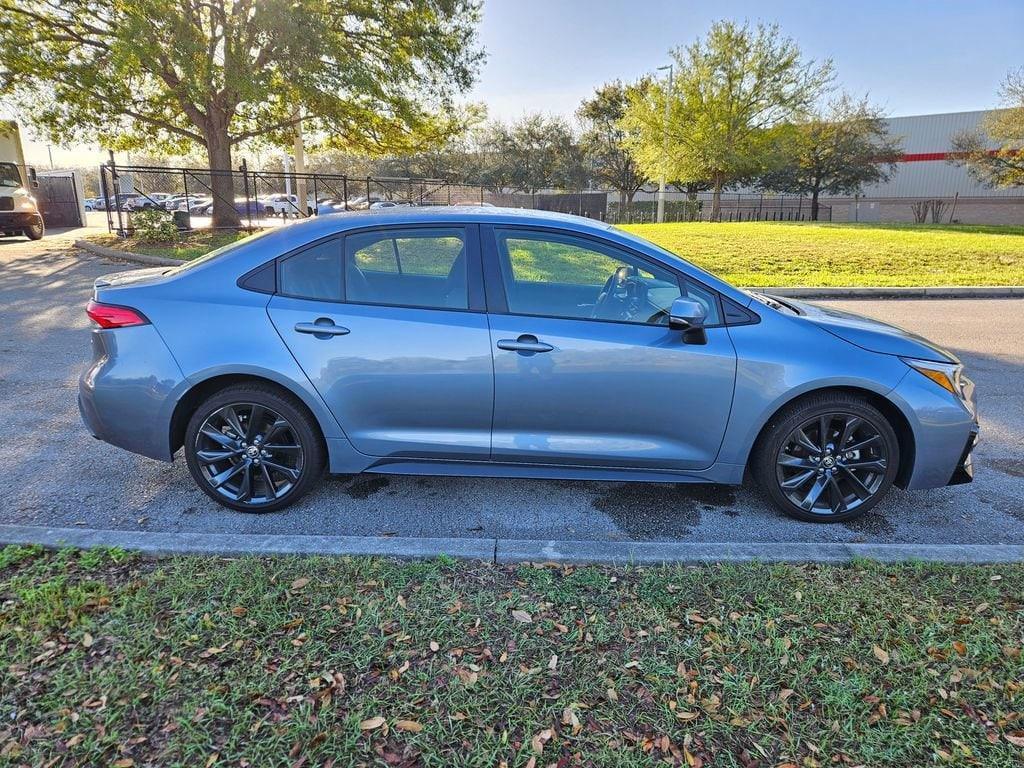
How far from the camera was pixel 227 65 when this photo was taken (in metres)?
15.7

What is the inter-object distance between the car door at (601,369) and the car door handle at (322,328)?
31.7 inches

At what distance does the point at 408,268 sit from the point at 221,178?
18346 millimetres

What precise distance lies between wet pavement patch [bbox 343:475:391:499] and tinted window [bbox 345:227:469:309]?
121 centimetres

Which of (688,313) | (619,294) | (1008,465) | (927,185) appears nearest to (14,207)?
(619,294)

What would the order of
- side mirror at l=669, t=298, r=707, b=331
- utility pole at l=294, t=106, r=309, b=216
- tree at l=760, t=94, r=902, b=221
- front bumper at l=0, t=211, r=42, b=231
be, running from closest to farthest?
side mirror at l=669, t=298, r=707, b=331 < front bumper at l=0, t=211, r=42, b=231 < utility pole at l=294, t=106, r=309, b=216 < tree at l=760, t=94, r=902, b=221

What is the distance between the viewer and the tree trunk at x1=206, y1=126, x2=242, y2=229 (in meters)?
18.7

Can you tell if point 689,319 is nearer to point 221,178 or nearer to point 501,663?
point 501,663

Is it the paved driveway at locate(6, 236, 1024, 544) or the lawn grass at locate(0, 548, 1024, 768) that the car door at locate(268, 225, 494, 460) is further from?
the lawn grass at locate(0, 548, 1024, 768)

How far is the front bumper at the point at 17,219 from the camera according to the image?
1780 centimetres

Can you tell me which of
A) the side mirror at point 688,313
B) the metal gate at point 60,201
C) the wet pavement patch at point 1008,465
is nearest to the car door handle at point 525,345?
the side mirror at point 688,313

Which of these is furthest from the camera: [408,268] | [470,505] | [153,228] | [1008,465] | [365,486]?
[153,228]

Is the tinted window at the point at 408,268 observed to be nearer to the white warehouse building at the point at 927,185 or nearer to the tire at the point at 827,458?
the tire at the point at 827,458

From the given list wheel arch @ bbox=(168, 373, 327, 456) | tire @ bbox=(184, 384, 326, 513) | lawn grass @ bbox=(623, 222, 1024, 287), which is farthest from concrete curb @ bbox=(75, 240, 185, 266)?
tire @ bbox=(184, 384, 326, 513)

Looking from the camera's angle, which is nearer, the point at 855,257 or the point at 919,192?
the point at 855,257
